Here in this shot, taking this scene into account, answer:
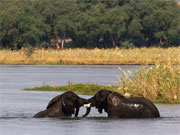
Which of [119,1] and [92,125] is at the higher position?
[119,1]

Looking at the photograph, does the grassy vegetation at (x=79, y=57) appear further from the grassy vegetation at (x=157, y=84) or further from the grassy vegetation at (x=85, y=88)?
the grassy vegetation at (x=157, y=84)

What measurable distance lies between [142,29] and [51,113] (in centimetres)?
9725

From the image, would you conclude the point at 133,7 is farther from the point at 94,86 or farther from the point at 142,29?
the point at 94,86

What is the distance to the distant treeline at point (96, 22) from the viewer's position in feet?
352

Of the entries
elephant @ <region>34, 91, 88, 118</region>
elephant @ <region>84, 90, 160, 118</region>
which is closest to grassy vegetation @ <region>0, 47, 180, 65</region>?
elephant @ <region>84, 90, 160, 118</region>

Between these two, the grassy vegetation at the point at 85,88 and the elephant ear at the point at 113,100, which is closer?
the elephant ear at the point at 113,100

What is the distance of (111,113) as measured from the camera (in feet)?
63.6

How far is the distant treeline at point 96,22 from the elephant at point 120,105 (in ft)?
270

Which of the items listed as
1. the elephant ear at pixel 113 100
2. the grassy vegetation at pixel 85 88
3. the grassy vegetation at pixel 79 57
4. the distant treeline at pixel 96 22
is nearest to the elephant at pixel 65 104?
the elephant ear at pixel 113 100

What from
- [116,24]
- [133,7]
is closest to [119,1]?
[133,7]

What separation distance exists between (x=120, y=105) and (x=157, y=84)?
7.54 m

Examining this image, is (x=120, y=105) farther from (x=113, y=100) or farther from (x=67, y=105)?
(x=67, y=105)

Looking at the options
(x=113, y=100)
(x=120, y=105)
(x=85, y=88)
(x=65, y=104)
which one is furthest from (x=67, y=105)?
(x=85, y=88)

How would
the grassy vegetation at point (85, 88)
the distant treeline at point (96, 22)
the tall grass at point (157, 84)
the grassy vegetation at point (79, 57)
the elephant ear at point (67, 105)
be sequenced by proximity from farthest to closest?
the distant treeline at point (96, 22) < the grassy vegetation at point (79, 57) < the grassy vegetation at point (85, 88) < the tall grass at point (157, 84) < the elephant ear at point (67, 105)
